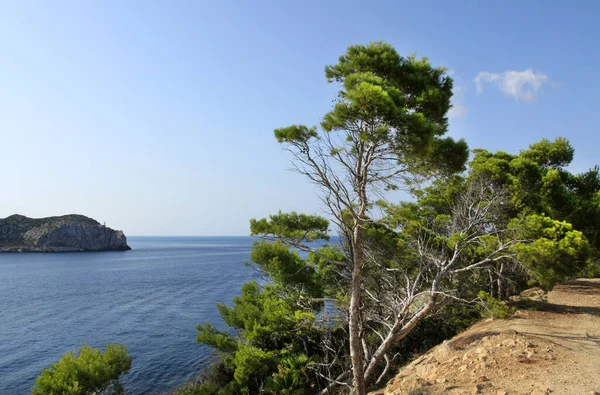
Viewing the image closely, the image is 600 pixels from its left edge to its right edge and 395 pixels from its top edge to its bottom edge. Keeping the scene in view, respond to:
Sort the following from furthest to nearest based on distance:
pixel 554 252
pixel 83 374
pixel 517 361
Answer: pixel 83 374
pixel 554 252
pixel 517 361

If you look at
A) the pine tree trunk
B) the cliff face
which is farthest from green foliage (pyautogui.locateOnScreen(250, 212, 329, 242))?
the cliff face

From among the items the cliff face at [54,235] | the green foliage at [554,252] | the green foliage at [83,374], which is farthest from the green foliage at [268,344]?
the cliff face at [54,235]

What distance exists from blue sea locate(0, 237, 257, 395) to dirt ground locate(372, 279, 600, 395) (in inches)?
664

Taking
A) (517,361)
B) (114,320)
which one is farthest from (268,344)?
(114,320)

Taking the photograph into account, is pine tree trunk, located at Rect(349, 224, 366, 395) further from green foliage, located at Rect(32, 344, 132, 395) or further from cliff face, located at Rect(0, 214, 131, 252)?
cliff face, located at Rect(0, 214, 131, 252)

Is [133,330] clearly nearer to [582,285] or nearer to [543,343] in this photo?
[543,343]

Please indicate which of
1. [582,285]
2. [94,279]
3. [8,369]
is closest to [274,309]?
[8,369]

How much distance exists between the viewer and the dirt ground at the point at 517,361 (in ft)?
24.5

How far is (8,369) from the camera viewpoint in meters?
22.4

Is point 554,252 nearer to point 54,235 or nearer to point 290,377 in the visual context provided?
point 290,377

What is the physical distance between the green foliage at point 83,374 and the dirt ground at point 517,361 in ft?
36.0

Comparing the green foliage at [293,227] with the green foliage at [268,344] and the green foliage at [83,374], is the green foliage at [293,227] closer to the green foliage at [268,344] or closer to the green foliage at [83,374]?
the green foliage at [268,344]

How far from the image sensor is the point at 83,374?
13.9 metres

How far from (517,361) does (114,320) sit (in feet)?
113
